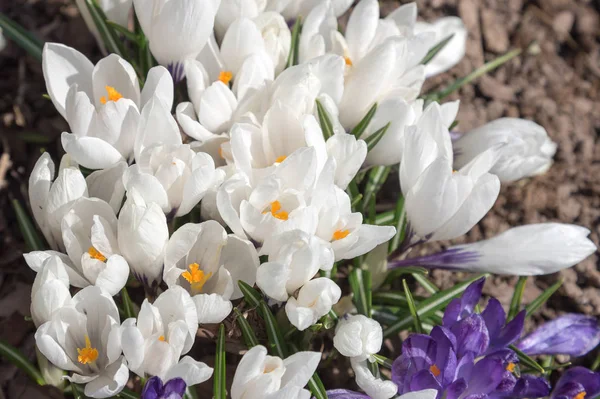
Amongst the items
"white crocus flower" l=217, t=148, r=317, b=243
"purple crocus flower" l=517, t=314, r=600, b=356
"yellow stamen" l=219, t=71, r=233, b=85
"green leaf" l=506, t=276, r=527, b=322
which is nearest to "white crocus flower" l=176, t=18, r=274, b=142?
"yellow stamen" l=219, t=71, r=233, b=85

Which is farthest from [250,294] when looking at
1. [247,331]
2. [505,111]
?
[505,111]

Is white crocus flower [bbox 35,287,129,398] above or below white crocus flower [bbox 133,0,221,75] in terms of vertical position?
below

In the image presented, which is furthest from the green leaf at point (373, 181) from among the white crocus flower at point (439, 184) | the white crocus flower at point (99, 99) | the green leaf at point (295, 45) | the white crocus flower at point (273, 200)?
the white crocus flower at point (99, 99)

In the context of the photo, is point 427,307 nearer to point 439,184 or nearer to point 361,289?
point 361,289

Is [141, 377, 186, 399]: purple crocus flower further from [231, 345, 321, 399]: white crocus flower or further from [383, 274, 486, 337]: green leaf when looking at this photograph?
[383, 274, 486, 337]: green leaf

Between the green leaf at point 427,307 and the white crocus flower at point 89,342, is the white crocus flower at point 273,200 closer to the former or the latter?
the white crocus flower at point 89,342

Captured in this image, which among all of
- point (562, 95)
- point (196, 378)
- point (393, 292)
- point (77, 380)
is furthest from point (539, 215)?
point (77, 380)

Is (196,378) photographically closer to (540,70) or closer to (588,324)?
(588,324)
